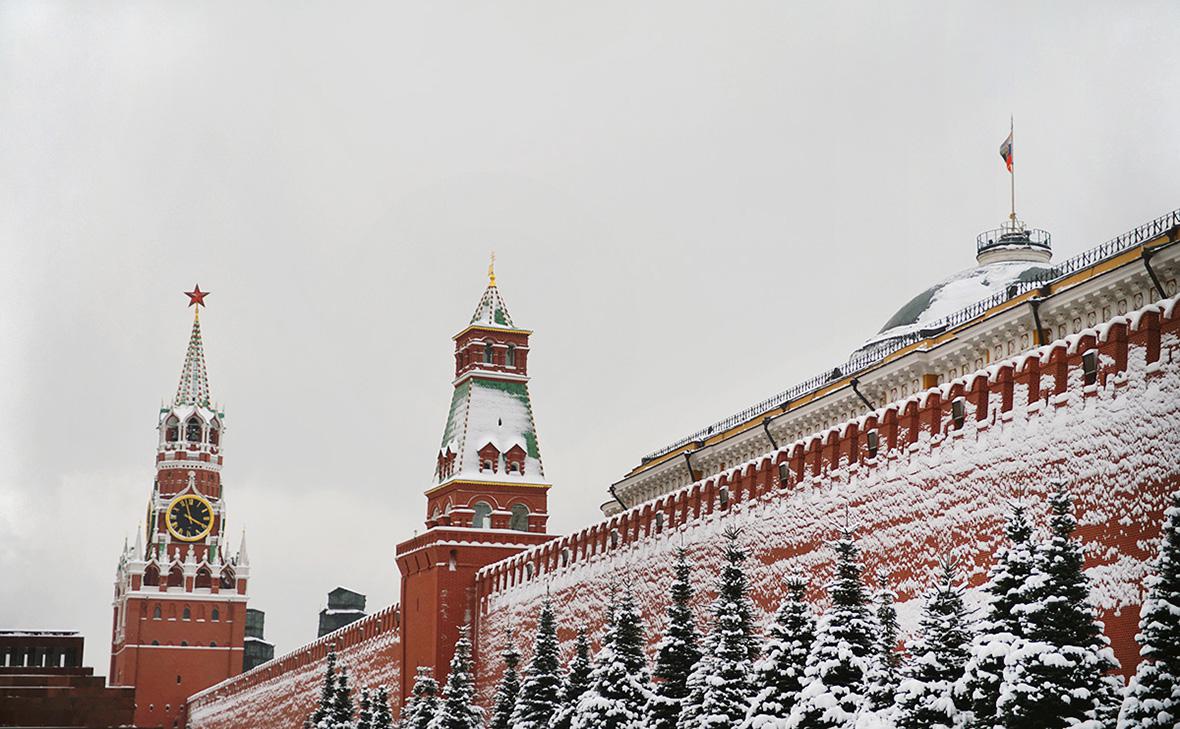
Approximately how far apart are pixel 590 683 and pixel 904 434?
20.6 feet

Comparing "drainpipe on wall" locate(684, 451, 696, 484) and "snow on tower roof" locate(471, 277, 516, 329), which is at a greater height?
"snow on tower roof" locate(471, 277, 516, 329)

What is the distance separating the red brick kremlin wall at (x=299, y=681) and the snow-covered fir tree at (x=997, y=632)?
28.5 metres

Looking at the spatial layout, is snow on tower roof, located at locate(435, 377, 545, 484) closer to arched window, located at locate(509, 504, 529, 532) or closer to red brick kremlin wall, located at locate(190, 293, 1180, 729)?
arched window, located at locate(509, 504, 529, 532)

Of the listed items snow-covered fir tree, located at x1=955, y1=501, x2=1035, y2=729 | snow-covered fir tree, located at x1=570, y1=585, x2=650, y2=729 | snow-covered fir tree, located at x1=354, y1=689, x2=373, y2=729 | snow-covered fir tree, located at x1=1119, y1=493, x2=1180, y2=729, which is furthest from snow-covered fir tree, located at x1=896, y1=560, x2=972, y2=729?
snow-covered fir tree, located at x1=354, y1=689, x2=373, y2=729

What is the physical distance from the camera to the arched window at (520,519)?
4588 cm

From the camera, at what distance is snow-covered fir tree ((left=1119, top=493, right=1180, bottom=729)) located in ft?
53.0

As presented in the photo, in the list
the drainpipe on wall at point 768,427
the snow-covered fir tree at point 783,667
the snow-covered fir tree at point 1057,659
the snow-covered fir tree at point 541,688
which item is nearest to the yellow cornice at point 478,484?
the drainpipe on wall at point 768,427

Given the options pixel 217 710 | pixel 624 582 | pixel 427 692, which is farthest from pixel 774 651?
pixel 217 710

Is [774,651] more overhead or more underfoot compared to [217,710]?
more underfoot

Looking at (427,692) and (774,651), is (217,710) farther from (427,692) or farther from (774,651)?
(774,651)

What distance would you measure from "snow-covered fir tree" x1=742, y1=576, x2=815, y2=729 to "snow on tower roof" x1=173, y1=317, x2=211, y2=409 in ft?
238

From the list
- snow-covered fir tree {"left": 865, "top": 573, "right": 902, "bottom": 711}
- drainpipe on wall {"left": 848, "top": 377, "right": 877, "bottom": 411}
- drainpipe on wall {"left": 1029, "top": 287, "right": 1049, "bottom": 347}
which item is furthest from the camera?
drainpipe on wall {"left": 848, "top": 377, "right": 877, "bottom": 411}

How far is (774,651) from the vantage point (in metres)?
22.6

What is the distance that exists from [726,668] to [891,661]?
3.60 meters
